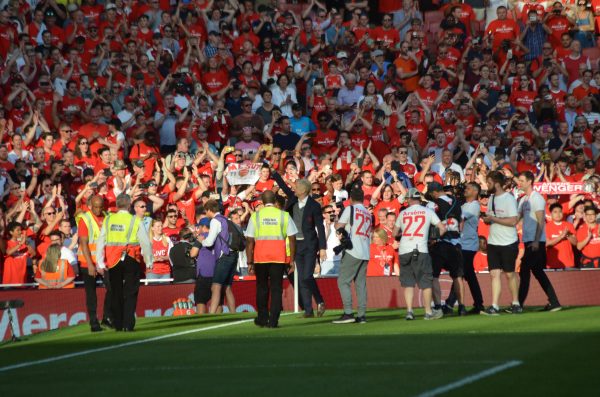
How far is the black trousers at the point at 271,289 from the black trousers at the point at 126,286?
1.73 meters

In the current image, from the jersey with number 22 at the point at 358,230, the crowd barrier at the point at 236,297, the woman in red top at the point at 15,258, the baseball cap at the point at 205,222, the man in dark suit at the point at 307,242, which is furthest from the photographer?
the woman in red top at the point at 15,258

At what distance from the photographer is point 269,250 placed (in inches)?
700

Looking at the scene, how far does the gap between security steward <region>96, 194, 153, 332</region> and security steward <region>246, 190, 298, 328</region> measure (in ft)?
4.96

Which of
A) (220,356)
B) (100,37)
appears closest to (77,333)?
(220,356)

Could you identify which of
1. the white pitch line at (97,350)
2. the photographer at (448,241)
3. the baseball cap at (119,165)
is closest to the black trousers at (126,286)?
the white pitch line at (97,350)

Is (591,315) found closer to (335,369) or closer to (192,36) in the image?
(335,369)

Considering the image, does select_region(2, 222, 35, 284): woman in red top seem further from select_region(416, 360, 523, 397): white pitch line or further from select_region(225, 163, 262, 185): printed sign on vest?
select_region(416, 360, 523, 397): white pitch line

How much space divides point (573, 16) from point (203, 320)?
1824cm

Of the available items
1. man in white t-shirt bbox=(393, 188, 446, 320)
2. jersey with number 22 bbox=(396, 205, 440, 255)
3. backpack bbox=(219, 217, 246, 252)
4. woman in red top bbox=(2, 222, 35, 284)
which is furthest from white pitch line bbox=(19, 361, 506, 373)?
woman in red top bbox=(2, 222, 35, 284)

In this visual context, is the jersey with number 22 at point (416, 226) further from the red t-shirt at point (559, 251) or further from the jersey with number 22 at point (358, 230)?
the red t-shirt at point (559, 251)

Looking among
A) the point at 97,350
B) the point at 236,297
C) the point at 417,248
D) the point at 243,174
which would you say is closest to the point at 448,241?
the point at 417,248

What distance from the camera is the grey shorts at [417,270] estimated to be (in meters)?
17.8

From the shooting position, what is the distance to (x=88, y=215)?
18.4 m

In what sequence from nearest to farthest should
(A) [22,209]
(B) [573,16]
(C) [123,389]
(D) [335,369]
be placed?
1. (C) [123,389]
2. (D) [335,369]
3. (A) [22,209]
4. (B) [573,16]
